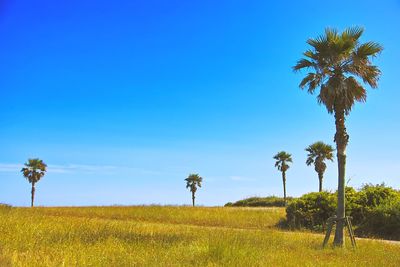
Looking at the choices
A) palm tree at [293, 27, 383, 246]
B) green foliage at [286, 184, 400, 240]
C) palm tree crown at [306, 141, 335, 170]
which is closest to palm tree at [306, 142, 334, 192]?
palm tree crown at [306, 141, 335, 170]

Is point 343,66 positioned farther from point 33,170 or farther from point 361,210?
point 33,170

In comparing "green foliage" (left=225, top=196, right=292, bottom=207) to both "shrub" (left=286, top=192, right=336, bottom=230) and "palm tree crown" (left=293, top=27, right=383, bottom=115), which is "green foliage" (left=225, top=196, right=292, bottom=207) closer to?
"shrub" (left=286, top=192, right=336, bottom=230)

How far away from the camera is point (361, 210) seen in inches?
1109

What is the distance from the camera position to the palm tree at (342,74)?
18.0 meters

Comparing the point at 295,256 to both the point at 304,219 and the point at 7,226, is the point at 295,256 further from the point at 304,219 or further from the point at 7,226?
the point at 304,219

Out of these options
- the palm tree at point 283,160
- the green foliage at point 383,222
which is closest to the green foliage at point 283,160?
the palm tree at point 283,160

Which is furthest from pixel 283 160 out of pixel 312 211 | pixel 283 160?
pixel 312 211

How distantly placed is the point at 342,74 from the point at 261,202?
52.0 meters

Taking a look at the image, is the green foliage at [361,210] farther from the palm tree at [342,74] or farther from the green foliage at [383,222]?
the palm tree at [342,74]

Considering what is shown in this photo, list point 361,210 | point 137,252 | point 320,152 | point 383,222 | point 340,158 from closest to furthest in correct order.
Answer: point 137,252, point 340,158, point 383,222, point 361,210, point 320,152

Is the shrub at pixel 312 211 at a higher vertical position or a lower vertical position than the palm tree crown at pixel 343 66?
lower

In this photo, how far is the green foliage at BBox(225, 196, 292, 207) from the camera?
66875mm

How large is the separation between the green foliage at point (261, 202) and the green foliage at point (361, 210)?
36234 millimetres

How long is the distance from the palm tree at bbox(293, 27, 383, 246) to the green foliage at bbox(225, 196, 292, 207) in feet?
160
